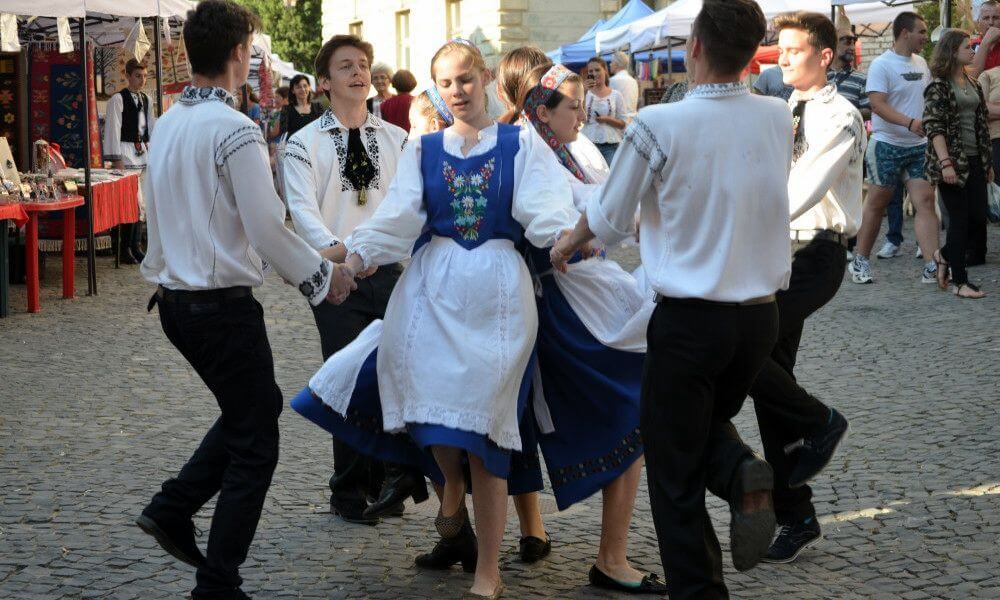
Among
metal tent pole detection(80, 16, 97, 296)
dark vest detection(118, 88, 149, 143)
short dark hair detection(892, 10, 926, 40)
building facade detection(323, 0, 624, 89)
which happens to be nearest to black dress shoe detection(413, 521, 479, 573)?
metal tent pole detection(80, 16, 97, 296)

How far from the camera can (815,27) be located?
499 centimetres

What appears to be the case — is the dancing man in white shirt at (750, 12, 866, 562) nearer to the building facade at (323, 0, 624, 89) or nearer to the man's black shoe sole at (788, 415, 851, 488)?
the man's black shoe sole at (788, 415, 851, 488)

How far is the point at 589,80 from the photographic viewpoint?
15.8 meters

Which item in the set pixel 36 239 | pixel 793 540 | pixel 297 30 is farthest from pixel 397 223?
pixel 297 30

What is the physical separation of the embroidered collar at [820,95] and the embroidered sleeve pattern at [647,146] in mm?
1437

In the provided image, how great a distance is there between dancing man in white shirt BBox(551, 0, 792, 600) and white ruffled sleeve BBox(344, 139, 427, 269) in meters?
0.86

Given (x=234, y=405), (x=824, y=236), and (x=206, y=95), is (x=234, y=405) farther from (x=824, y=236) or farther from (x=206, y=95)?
(x=824, y=236)

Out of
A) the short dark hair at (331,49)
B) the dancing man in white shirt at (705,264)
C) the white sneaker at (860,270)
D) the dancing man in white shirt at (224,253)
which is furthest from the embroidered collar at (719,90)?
the white sneaker at (860,270)

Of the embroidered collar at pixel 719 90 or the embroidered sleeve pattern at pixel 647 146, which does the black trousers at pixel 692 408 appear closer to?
the embroidered sleeve pattern at pixel 647 146

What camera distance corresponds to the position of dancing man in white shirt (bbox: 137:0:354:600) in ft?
13.2

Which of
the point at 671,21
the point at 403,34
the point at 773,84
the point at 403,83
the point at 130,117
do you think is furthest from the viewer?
the point at 403,34

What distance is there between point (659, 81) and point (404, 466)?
20189 millimetres

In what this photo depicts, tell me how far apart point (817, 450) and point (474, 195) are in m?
1.46

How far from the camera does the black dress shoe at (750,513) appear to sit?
145 inches
